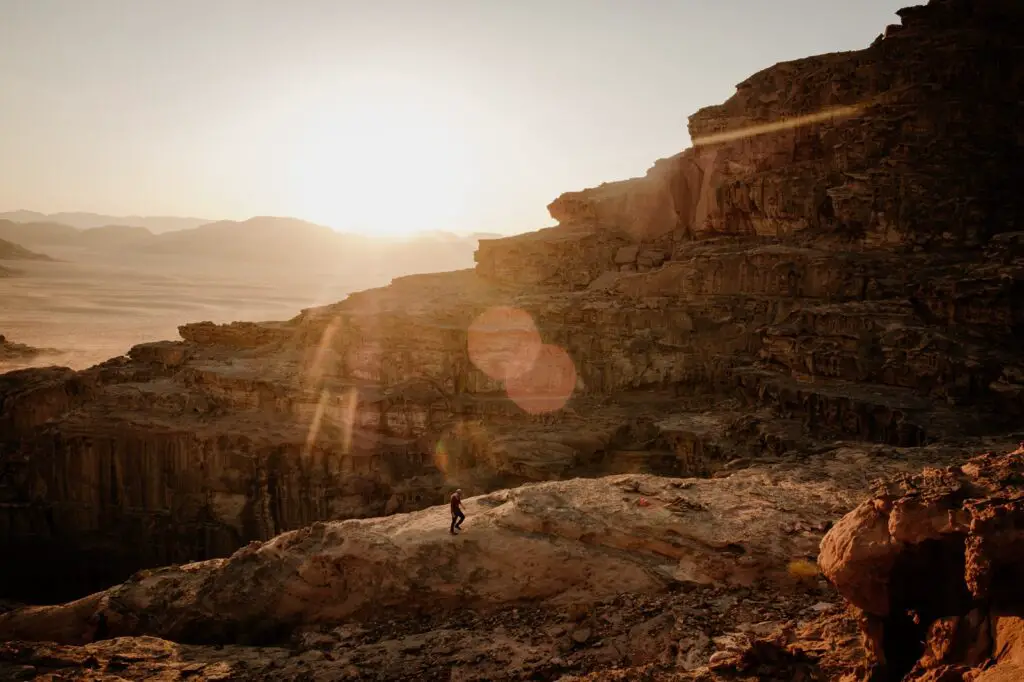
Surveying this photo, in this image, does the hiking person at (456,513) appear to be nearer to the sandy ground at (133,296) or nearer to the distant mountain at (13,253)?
the sandy ground at (133,296)

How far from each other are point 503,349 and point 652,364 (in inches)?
215

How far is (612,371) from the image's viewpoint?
24.2 meters

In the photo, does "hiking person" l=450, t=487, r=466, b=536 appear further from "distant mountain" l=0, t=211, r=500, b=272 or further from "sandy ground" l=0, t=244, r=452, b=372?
Answer: "distant mountain" l=0, t=211, r=500, b=272

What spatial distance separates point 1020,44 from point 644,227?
14.3m

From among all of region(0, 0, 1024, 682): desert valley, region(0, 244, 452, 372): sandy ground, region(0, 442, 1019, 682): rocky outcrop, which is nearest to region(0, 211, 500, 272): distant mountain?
region(0, 244, 452, 372): sandy ground

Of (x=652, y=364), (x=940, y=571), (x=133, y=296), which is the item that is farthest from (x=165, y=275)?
(x=940, y=571)

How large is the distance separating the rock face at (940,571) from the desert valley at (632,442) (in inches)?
1.0

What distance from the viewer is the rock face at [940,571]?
4980mm

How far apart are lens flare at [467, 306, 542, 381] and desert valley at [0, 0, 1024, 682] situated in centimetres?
11

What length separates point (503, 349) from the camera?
24859 mm

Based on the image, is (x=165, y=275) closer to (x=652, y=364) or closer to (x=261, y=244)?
(x=261, y=244)

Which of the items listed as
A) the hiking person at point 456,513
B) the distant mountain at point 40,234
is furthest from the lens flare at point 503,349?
the distant mountain at point 40,234

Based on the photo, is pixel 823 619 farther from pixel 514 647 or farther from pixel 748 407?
pixel 748 407

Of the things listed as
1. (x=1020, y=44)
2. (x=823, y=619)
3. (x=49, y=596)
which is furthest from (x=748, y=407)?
(x=49, y=596)
